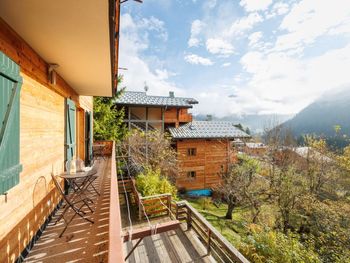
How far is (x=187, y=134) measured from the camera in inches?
568

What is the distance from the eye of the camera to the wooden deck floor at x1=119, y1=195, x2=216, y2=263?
441cm

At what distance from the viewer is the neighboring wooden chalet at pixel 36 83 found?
1617mm

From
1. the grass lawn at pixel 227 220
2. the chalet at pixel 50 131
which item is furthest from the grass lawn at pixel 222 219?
the chalet at pixel 50 131

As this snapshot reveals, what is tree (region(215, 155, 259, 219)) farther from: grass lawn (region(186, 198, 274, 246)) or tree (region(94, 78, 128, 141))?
tree (region(94, 78, 128, 141))

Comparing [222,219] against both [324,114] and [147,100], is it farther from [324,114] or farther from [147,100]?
[324,114]

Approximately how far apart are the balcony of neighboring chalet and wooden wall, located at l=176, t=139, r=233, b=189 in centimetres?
708

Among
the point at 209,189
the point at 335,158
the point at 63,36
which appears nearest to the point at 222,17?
the point at 63,36

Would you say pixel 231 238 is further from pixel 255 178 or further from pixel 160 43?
pixel 160 43

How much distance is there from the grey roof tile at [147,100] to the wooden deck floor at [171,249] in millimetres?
11030

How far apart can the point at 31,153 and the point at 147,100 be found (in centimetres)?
1298

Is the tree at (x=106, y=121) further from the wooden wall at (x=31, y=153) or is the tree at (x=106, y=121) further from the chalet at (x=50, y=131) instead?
the wooden wall at (x=31, y=153)

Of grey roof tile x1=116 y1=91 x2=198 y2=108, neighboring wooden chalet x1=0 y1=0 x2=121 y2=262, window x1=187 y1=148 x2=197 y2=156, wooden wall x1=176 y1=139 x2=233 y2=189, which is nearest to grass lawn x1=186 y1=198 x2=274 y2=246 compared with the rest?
wooden wall x1=176 y1=139 x2=233 y2=189

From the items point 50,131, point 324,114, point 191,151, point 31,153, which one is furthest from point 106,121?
point 324,114

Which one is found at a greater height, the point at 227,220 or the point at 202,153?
the point at 202,153
